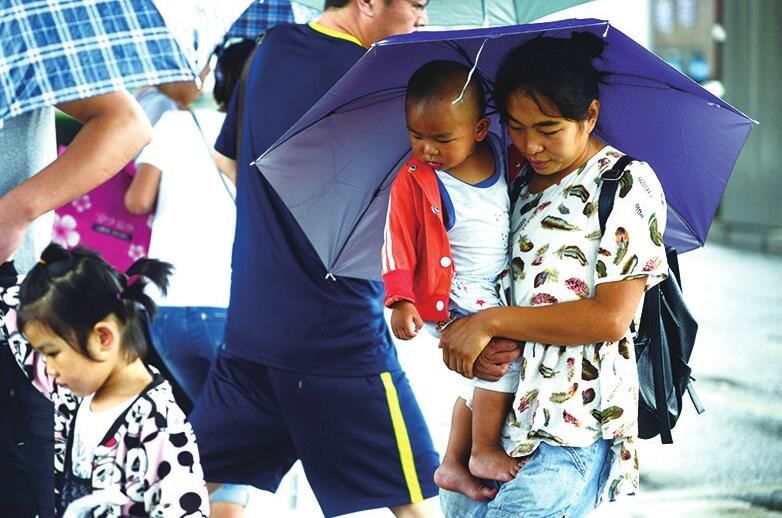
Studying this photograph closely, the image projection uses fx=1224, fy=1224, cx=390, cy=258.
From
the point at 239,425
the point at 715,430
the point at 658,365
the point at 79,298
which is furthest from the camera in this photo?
the point at 715,430

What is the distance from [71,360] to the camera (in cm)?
309

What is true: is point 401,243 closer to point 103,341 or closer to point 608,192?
point 608,192

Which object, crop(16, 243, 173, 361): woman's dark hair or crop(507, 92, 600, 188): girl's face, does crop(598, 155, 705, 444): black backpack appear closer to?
Result: crop(507, 92, 600, 188): girl's face

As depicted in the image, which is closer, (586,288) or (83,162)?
(586,288)

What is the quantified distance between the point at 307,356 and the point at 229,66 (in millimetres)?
1506

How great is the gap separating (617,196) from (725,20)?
14.4 m

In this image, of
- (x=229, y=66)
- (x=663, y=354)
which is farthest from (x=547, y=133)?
(x=229, y=66)

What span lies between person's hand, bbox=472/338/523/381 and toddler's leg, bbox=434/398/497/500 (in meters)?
0.26

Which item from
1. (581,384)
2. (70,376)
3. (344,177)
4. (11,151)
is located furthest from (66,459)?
(581,384)

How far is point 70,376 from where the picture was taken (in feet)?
10.1

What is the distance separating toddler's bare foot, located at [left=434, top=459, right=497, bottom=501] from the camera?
9.61 ft

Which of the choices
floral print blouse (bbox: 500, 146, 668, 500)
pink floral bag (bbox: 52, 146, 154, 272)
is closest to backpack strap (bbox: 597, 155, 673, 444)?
floral print blouse (bbox: 500, 146, 668, 500)

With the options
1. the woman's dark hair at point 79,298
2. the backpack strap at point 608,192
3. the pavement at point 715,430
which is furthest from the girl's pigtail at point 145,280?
the pavement at point 715,430

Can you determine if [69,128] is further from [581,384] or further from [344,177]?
[581,384]
